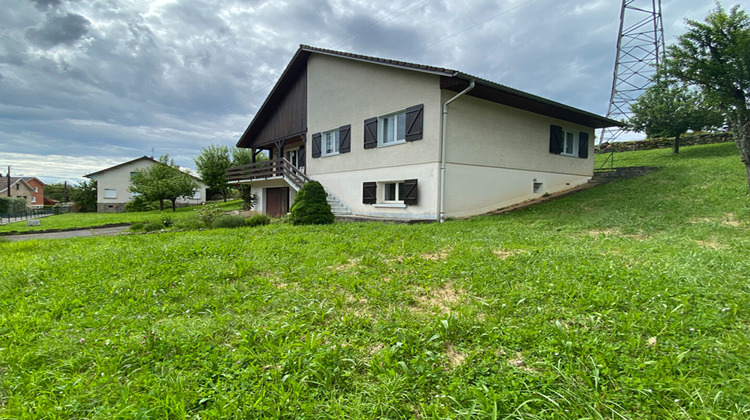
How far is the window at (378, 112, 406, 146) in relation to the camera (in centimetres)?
1189

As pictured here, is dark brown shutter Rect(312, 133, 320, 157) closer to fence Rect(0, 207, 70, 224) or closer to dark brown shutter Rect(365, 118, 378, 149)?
dark brown shutter Rect(365, 118, 378, 149)

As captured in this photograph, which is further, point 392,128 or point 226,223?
point 392,128

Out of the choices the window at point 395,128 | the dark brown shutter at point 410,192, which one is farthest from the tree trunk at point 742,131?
the dark brown shutter at point 410,192

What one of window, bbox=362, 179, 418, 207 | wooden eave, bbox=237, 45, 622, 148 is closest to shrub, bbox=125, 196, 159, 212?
wooden eave, bbox=237, 45, 622, 148

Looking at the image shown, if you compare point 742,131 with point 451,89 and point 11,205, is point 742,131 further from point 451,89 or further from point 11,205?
point 11,205

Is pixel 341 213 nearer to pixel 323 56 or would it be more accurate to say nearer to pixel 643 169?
pixel 323 56

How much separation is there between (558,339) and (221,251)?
532cm

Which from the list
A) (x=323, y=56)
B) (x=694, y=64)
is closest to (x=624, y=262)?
(x=694, y=64)

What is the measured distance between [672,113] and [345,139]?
1744 centimetres

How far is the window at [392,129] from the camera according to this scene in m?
11.9

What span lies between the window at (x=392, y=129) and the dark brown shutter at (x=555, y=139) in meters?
6.92

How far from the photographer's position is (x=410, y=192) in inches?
442

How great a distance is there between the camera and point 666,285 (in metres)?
3.39

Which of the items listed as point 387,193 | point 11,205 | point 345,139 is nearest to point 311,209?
point 387,193
